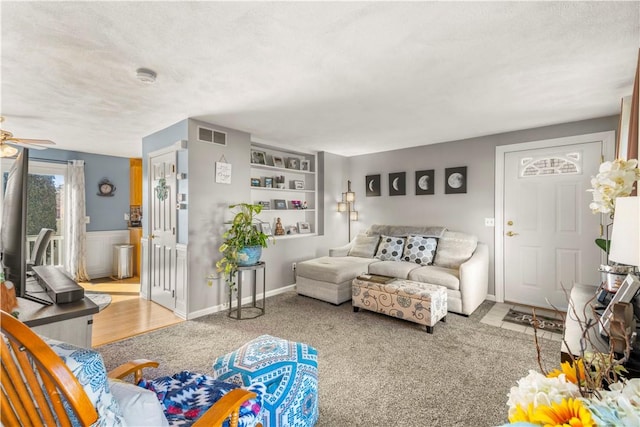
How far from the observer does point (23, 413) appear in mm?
747

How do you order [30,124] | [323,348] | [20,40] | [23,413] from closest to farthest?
[23,413] → [20,40] → [323,348] → [30,124]

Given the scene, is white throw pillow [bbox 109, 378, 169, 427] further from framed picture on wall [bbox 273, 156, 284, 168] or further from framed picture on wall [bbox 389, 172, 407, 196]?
framed picture on wall [bbox 389, 172, 407, 196]

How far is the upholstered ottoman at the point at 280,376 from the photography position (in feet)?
5.16

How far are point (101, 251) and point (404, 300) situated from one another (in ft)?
17.7

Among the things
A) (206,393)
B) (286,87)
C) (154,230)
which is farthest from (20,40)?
(154,230)

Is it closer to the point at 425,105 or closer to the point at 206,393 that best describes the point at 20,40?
the point at 206,393

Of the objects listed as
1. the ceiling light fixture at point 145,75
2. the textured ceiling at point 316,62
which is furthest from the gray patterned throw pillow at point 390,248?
the ceiling light fixture at point 145,75

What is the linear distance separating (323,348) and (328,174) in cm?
328

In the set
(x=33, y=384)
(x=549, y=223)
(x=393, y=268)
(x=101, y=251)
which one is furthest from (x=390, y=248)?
(x=101, y=251)

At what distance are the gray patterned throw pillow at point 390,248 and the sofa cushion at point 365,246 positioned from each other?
0.12m

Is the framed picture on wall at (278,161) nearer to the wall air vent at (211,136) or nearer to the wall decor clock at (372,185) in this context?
the wall air vent at (211,136)

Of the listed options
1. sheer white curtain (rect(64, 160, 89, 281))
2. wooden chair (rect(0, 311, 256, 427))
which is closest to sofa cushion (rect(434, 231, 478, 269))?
wooden chair (rect(0, 311, 256, 427))

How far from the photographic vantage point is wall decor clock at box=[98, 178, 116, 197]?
550 cm

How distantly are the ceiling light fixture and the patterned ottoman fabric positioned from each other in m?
2.00
